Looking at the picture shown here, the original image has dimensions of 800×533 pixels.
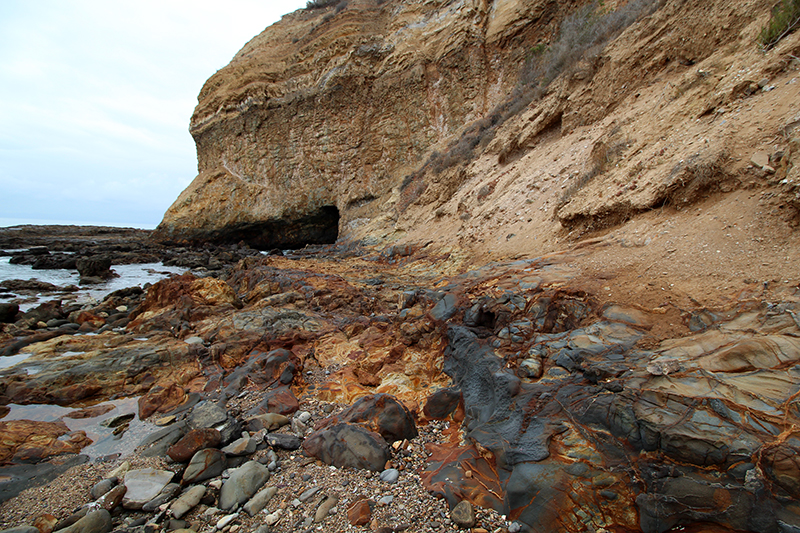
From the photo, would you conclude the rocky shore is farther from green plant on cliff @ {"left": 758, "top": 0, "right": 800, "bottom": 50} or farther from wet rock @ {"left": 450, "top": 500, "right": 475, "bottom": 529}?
green plant on cliff @ {"left": 758, "top": 0, "right": 800, "bottom": 50}

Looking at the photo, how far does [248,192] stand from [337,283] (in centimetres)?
1734

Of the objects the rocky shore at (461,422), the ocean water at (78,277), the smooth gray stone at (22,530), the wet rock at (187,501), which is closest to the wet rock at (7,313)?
the ocean water at (78,277)

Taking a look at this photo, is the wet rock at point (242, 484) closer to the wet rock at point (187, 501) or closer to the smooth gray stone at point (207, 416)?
the wet rock at point (187, 501)

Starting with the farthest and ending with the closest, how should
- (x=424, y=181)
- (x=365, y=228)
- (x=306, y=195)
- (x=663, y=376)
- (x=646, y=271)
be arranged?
(x=306, y=195), (x=365, y=228), (x=424, y=181), (x=646, y=271), (x=663, y=376)

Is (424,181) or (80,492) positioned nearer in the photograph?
(80,492)

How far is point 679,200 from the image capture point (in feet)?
14.4

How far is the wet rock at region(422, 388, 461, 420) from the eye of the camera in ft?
10.6

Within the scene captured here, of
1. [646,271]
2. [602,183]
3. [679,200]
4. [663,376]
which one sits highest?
[602,183]

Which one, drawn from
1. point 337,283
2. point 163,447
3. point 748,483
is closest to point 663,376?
point 748,483

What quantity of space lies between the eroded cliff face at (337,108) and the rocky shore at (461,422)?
46.7 feet

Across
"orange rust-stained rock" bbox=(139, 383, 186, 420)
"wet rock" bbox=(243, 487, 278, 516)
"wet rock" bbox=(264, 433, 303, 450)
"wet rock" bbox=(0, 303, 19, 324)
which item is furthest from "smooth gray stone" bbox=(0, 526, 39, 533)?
"wet rock" bbox=(0, 303, 19, 324)

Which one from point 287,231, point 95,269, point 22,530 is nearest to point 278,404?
point 22,530

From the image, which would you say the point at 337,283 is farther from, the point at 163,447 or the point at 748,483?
the point at 748,483

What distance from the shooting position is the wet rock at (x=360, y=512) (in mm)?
2156
